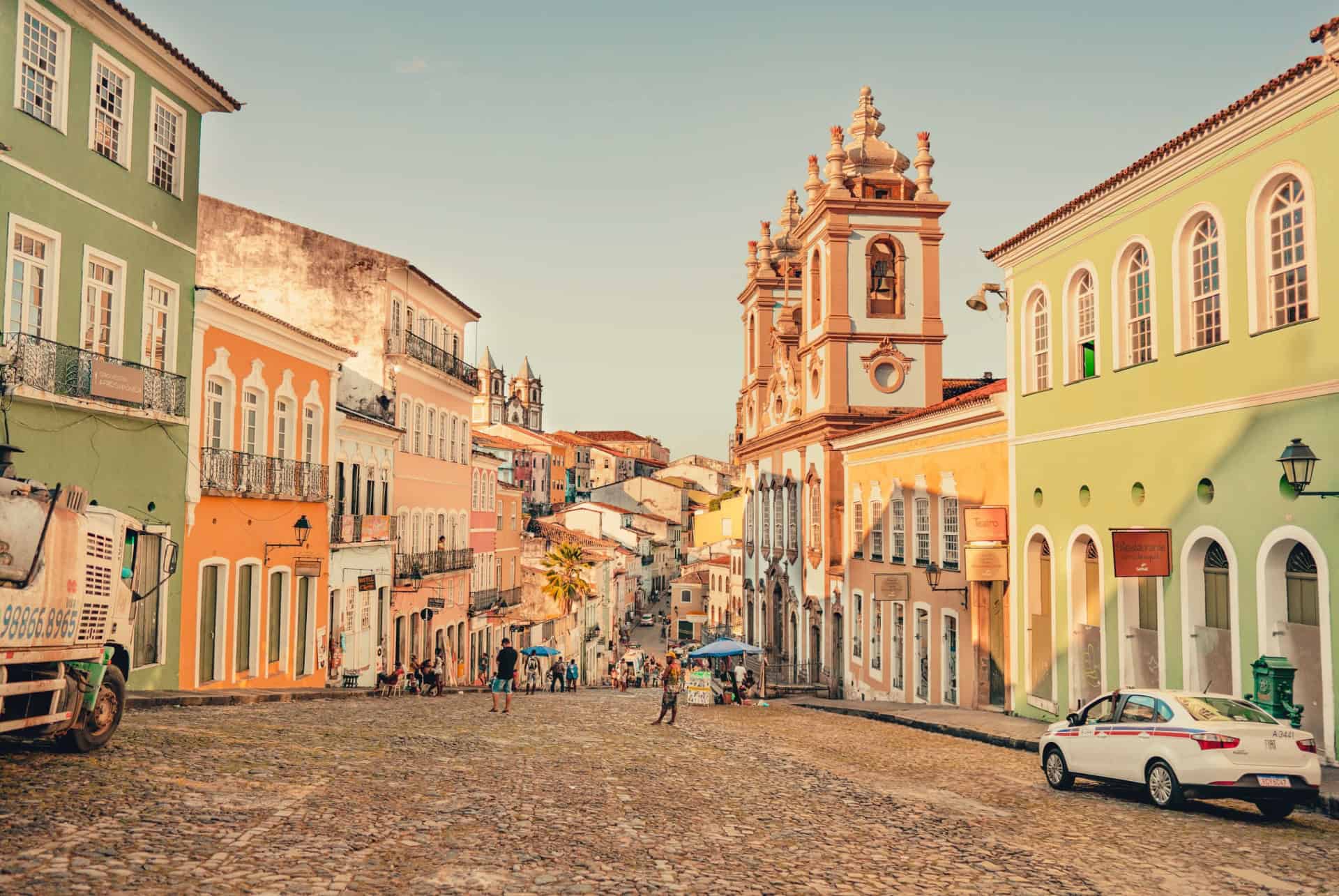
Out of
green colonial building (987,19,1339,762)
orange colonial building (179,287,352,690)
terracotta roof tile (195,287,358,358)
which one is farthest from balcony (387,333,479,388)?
green colonial building (987,19,1339,762)

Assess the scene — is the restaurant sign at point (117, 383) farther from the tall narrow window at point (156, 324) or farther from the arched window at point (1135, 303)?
the arched window at point (1135, 303)

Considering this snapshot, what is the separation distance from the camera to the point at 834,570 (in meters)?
39.7

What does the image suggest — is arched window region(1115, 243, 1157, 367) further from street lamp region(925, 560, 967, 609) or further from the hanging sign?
street lamp region(925, 560, 967, 609)

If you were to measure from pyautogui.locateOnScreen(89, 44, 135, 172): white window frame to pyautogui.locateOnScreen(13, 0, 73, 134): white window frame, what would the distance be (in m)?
0.67

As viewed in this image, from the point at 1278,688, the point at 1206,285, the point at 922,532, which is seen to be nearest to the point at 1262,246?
the point at 1206,285

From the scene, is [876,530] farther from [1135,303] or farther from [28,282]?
[28,282]

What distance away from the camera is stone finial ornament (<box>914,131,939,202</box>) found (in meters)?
43.9

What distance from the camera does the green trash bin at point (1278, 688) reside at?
561 inches

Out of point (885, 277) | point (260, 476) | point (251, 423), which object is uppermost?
point (885, 277)

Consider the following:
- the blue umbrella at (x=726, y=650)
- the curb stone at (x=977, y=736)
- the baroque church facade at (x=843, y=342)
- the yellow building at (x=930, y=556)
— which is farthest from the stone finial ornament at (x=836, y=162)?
the curb stone at (x=977, y=736)

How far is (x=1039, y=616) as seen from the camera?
2311 centimetres

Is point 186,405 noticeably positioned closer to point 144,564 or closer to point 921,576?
point 144,564

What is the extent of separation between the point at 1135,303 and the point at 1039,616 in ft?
22.0

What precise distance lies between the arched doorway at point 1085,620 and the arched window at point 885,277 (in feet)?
74.3
